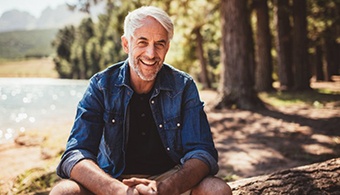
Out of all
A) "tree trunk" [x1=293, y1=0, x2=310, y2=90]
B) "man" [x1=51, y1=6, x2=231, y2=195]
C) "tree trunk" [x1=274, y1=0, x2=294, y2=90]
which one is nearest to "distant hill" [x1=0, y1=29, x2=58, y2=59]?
"tree trunk" [x1=274, y1=0, x2=294, y2=90]

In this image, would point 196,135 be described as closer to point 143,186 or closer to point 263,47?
point 143,186

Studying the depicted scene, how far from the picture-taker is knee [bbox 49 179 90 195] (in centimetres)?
192

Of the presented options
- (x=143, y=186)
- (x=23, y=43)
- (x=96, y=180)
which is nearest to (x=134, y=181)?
(x=143, y=186)

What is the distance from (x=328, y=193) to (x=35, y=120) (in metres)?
11.7

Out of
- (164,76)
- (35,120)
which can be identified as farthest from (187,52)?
(164,76)

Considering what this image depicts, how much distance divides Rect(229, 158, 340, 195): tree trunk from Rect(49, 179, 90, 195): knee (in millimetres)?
1337

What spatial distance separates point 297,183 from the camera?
261 centimetres

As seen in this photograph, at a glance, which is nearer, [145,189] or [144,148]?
[145,189]

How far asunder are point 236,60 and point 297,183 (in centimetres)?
703

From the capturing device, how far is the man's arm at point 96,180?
198 cm

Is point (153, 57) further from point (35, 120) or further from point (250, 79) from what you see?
point (35, 120)

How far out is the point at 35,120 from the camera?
11961 millimetres

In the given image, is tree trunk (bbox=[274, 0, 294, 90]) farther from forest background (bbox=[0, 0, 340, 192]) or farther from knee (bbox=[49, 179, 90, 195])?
knee (bbox=[49, 179, 90, 195])

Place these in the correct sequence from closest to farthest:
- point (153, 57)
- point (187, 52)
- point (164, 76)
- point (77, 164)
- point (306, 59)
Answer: point (77, 164) → point (153, 57) → point (164, 76) → point (306, 59) → point (187, 52)
